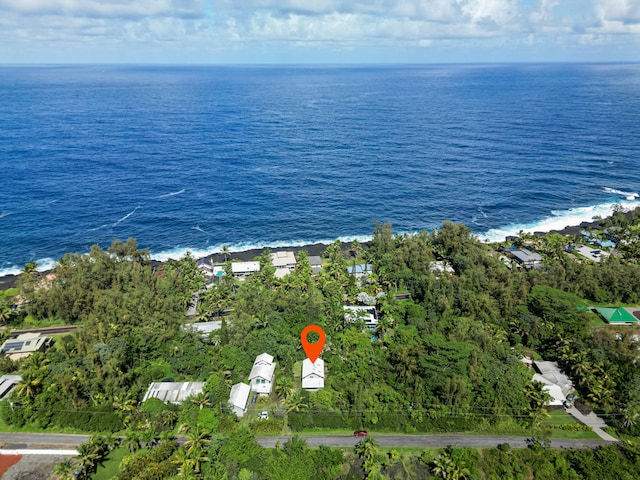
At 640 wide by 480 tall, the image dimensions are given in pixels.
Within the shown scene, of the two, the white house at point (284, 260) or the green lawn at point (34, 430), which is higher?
the green lawn at point (34, 430)

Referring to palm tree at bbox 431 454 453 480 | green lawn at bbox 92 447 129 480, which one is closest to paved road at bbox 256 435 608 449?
palm tree at bbox 431 454 453 480

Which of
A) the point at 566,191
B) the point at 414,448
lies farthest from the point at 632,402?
the point at 566,191

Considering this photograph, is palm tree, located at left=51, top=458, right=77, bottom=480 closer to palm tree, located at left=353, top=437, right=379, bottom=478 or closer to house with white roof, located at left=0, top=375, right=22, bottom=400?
house with white roof, located at left=0, top=375, right=22, bottom=400

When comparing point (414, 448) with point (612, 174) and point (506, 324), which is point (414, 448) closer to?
point (506, 324)

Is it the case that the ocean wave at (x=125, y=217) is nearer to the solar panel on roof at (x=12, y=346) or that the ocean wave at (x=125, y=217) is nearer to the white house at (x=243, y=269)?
the white house at (x=243, y=269)

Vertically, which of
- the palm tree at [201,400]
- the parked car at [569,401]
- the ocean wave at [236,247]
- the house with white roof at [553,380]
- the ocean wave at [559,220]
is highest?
the palm tree at [201,400]

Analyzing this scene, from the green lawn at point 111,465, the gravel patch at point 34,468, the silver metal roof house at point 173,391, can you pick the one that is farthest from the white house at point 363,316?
the gravel patch at point 34,468

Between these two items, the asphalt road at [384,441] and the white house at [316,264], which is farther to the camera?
the white house at [316,264]

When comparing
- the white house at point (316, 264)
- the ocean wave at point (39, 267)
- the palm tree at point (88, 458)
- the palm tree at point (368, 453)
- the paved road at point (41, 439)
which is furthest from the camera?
the ocean wave at point (39, 267)
